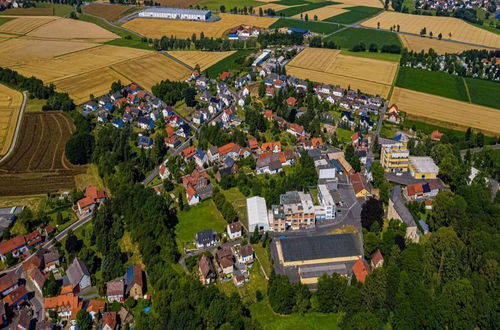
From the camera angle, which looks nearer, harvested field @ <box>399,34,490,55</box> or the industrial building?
the industrial building

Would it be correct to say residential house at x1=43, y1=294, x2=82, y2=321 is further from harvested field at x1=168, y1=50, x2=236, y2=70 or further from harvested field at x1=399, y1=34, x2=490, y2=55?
harvested field at x1=399, y1=34, x2=490, y2=55

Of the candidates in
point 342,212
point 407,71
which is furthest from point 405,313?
point 407,71

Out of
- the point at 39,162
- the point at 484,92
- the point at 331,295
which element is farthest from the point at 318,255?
the point at 484,92

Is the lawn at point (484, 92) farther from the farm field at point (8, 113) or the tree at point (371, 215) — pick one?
the farm field at point (8, 113)

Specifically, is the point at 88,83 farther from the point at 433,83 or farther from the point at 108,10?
the point at 433,83

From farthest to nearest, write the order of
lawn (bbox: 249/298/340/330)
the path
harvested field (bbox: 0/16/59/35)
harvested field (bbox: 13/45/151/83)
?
1. harvested field (bbox: 0/16/59/35)
2. harvested field (bbox: 13/45/151/83)
3. the path
4. lawn (bbox: 249/298/340/330)

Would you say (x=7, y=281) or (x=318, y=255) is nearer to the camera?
(x=7, y=281)

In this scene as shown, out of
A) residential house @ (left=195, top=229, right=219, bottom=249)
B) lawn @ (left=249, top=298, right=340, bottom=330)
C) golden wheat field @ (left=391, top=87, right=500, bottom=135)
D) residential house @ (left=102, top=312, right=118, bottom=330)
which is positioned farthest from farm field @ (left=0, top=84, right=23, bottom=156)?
golden wheat field @ (left=391, top=87, right=500, bottom=135)
